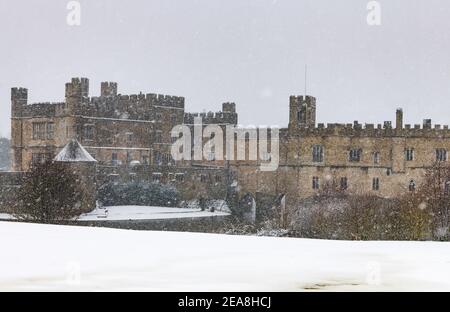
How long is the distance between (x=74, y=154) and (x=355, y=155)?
16.1 meters

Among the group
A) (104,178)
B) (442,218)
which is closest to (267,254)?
(442,218)

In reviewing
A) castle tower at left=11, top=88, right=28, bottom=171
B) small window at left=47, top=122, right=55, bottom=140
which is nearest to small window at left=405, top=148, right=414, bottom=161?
small window at left=47, top=122, right=55, bottom=140

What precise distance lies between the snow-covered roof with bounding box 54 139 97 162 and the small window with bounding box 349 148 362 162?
15.0 m

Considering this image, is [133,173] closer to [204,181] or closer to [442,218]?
[204,181]

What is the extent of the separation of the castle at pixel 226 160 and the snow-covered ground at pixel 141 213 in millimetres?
3806

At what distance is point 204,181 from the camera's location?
4638 centimetres

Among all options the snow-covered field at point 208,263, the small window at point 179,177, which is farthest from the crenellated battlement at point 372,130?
the snow-covered field at point 208,263

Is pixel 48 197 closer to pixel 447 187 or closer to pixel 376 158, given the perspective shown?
pixel 376 158

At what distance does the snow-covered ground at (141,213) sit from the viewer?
124 ft

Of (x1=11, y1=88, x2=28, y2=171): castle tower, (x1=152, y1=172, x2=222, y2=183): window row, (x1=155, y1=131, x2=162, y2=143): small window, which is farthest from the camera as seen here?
(x1=155, y1=131, x2=162, y2=143): small window

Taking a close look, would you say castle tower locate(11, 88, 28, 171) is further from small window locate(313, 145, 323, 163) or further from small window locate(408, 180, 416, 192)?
small window locate(408, 180, 416, 192)

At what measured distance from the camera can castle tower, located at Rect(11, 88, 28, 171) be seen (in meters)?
46.0

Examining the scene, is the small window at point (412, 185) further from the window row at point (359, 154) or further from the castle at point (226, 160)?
the window row at point (359, 154)
